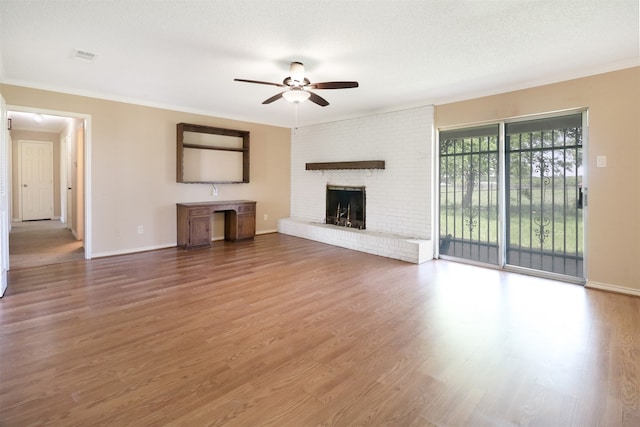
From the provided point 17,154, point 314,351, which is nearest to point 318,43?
point 314,351

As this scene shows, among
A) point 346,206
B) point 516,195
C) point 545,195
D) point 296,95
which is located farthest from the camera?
point 346,206

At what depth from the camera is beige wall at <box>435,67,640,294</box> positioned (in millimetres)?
3383

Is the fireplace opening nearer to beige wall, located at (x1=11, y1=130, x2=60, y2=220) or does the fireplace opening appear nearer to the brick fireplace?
the brick fireplace

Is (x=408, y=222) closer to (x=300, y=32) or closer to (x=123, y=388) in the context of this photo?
(x=300, y=32)

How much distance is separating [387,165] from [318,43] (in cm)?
296

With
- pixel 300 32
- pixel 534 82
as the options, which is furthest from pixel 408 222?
pixel 300 32

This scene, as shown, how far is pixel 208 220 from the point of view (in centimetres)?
576

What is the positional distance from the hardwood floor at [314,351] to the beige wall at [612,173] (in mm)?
404

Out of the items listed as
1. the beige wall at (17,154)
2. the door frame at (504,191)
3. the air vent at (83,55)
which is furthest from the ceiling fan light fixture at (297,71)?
the beige wall at (17,154)

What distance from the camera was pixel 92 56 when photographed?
11.0 feet

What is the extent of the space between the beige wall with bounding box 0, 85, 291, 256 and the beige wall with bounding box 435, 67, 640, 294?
5.60 m

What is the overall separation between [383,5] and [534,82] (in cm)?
269

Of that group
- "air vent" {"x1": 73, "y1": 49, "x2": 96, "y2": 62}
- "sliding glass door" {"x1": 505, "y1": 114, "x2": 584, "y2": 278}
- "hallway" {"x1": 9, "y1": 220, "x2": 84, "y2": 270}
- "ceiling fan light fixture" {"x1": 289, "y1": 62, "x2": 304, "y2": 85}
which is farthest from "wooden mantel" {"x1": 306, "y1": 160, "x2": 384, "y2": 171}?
"hallway" {"x1": 9, "y1": 220, "x2": 84, "y2": 270}

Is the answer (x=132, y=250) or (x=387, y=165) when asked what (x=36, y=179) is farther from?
(x=387, y=165)
